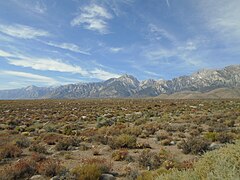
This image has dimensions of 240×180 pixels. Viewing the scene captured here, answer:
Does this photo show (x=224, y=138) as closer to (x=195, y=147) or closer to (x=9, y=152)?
(x=195, y=147)

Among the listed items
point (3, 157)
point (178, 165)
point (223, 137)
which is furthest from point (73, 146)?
point (223, 137)

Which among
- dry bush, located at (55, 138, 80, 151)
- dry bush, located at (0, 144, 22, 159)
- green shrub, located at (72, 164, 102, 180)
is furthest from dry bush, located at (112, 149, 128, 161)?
dry bush, located at (0, 144, 22, 159)

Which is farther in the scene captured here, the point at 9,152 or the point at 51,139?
the point at 51,139

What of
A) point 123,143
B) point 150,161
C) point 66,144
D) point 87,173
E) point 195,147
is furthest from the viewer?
point 123,143

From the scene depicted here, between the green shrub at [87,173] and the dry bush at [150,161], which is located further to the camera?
the dry bush at [150,161]

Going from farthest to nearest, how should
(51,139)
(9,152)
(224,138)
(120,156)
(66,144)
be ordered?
1. (51,139)
2. (66,144)
3. (224,138)
4. (9,152)
5. (120,156)

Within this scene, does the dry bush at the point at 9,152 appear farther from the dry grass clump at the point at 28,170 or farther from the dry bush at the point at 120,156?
the dry bush at the point at 120,156

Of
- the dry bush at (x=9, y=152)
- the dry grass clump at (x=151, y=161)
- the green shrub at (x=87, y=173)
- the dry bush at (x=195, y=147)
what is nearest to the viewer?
the green shrub at (x=87, y=173)

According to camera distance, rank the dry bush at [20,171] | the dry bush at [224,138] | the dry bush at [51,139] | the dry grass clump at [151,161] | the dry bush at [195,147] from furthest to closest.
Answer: the dry bush at [51,139] < the dry bush at [224,138] < the dry bush at [195,147] < the dry grass clump at [151,161] < the dry bush at [20,171]

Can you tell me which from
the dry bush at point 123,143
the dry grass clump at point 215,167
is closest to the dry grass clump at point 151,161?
the dry bush at point 123,143

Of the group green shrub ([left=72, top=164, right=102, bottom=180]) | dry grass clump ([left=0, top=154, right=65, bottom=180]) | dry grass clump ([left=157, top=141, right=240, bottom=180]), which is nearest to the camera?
dry grass clump ([left=157, top=141, right=240, bottom=180])

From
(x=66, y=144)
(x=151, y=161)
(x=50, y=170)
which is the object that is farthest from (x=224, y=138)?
(x=50, y=170)

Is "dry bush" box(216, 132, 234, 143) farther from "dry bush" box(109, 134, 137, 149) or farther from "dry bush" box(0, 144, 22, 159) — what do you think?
"dry bush" box(0, 144, 22, 159)

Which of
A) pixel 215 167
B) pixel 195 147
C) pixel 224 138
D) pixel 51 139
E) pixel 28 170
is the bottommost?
pixel 28 170
